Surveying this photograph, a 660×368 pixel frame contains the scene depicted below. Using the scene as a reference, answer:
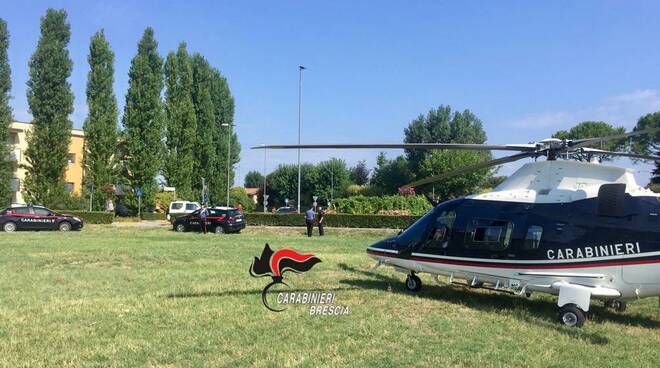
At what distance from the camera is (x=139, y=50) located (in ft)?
157

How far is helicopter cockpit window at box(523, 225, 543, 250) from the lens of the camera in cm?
859

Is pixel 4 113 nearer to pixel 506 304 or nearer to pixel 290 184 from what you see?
pixel 506 304

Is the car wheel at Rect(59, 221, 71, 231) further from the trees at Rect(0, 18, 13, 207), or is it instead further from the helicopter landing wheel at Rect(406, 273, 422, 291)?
the helicopter landing wheel at Rect(406, 273, 422, 291)

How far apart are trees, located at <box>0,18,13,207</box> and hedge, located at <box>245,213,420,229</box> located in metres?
20.9

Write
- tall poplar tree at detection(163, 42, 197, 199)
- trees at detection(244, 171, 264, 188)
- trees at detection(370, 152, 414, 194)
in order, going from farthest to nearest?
trees at detection(244, 171, 264, 188)
trees at detection(370, 152, 414, 194)
tall poplar tree at detection(163, 42, 197, 199)

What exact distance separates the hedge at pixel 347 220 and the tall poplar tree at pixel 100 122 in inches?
694

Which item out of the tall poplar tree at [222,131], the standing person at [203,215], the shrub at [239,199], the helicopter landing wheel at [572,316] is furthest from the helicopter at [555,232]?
the shrub at [239,199]

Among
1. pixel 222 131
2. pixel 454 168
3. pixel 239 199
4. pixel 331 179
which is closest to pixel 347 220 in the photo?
pixel 222 131

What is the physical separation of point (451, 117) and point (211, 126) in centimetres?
3279

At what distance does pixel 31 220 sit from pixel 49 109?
17.1 meters

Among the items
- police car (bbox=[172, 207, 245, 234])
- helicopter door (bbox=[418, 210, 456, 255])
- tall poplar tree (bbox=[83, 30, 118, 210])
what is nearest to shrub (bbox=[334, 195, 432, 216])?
police car (bbox=[172, 207, 245, 234])

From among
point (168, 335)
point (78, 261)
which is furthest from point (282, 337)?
point (78, 261)

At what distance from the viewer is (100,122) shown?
44906mm

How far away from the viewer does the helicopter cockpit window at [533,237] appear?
859 centimetres
